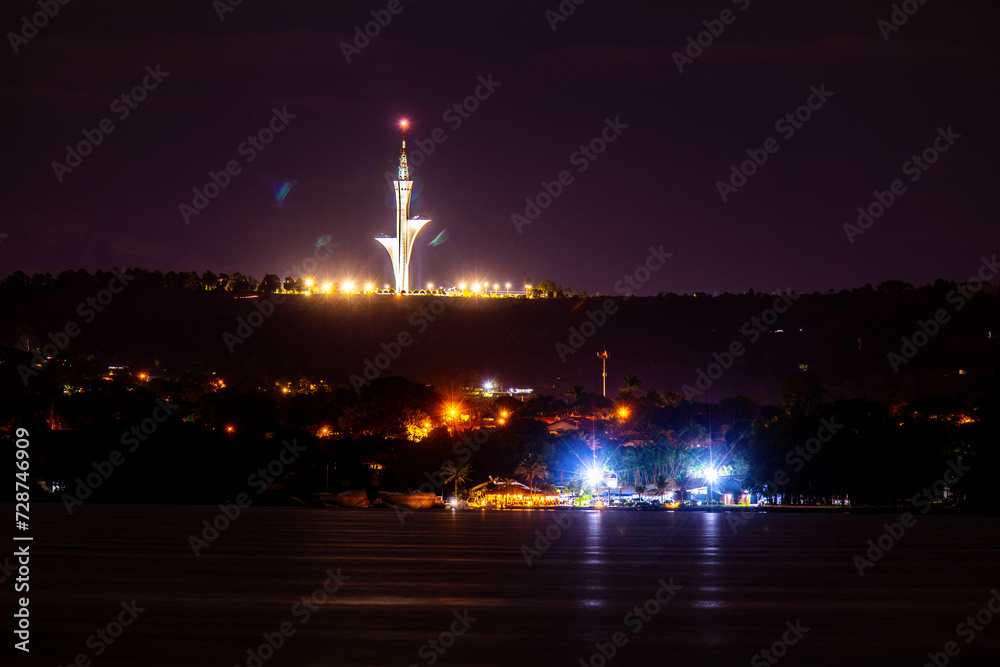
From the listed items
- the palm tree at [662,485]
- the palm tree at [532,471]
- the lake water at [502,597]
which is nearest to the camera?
the lake water at [502,597]

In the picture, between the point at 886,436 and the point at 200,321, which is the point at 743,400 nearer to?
the point at 886,436

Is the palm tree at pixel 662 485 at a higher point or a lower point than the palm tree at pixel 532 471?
lower

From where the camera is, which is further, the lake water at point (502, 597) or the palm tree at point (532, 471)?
the palm tree at point (532, 471)

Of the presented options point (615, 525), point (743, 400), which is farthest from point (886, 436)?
point (743, 400)

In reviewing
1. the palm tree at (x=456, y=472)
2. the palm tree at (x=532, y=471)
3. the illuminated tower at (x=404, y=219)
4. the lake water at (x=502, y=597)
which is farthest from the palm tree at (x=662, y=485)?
the illuminated tower at (x=404, y=219)

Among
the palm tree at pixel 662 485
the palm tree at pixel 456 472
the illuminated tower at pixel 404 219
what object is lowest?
the palm tree at pixel 662 485

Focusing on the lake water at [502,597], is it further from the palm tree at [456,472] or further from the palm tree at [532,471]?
the palm tree at [532,471]
